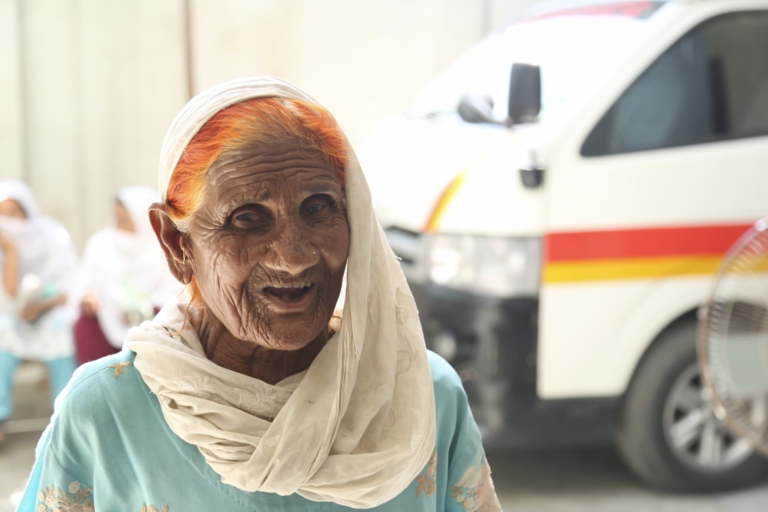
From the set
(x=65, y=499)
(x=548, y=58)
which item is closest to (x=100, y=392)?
(x=65, y=499)

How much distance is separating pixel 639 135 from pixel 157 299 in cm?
239

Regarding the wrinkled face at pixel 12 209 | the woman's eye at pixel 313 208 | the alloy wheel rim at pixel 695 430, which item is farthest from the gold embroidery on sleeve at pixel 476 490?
the wrinkled face at pixel 12 209

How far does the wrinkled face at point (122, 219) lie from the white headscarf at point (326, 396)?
3.44m

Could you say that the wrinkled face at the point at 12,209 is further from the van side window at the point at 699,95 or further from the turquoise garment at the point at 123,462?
the turquoise garment at the point at 123,462

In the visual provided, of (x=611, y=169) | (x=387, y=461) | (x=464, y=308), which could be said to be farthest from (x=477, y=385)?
(x=387, y=461)

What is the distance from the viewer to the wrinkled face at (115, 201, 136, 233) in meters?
4.53

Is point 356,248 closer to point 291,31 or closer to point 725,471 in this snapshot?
point 725,471

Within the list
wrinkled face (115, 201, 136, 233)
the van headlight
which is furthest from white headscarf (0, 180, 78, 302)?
the van headlight

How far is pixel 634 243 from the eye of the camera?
322cm

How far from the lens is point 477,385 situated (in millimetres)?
3283

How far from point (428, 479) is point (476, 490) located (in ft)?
0.39

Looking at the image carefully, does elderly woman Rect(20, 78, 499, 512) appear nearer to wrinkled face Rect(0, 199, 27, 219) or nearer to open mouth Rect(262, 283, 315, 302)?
open mouth Rect(262, 283, 315, 302)

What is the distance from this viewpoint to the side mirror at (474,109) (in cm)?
334

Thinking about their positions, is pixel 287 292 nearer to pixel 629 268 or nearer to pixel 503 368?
pixel 503 368
